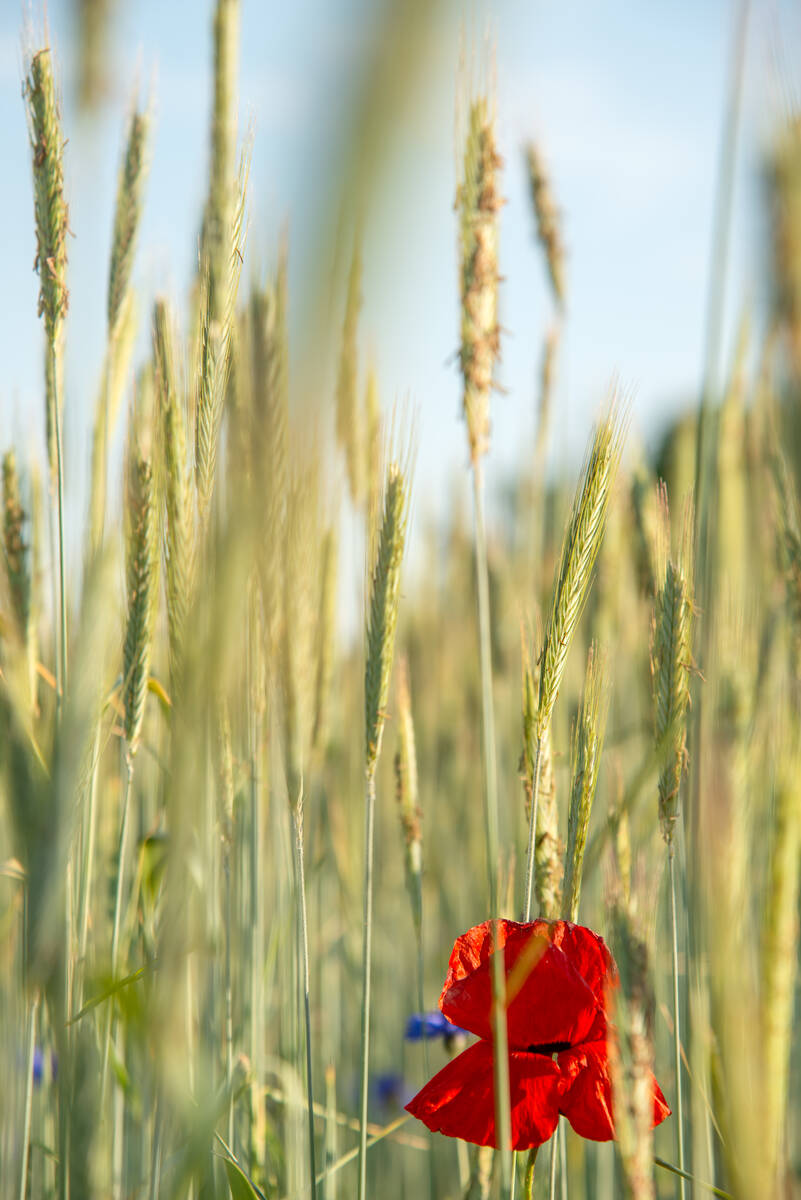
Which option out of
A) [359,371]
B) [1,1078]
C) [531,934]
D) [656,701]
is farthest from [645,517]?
Answer: [1,1078]

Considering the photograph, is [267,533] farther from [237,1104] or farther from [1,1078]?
[237,1104]

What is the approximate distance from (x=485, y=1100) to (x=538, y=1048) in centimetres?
7

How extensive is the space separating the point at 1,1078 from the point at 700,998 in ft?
1.35

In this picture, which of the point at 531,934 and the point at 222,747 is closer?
the point at 531,934

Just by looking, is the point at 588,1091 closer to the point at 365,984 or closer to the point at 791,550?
the point at 365,984

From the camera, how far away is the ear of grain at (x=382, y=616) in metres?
0.58

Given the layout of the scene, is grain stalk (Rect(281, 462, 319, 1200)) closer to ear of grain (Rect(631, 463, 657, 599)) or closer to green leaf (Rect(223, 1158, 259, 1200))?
green leaf (Rect(223, 1158, 259, 1200))

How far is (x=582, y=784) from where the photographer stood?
1.75ft

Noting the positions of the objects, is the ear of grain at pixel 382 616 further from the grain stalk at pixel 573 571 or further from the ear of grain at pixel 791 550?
the ear of grain at pixel 791 550

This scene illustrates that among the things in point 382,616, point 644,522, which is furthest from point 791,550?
point 382,616

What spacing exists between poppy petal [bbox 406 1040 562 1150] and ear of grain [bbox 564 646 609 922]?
0.09m

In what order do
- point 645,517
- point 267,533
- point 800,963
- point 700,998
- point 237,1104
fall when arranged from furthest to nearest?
point 800,963 < point 645,517 < point 237,1104 < point 700,998 < point 267,533

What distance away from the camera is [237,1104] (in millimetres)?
791

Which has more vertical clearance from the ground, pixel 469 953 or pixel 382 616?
pixel 382 616
